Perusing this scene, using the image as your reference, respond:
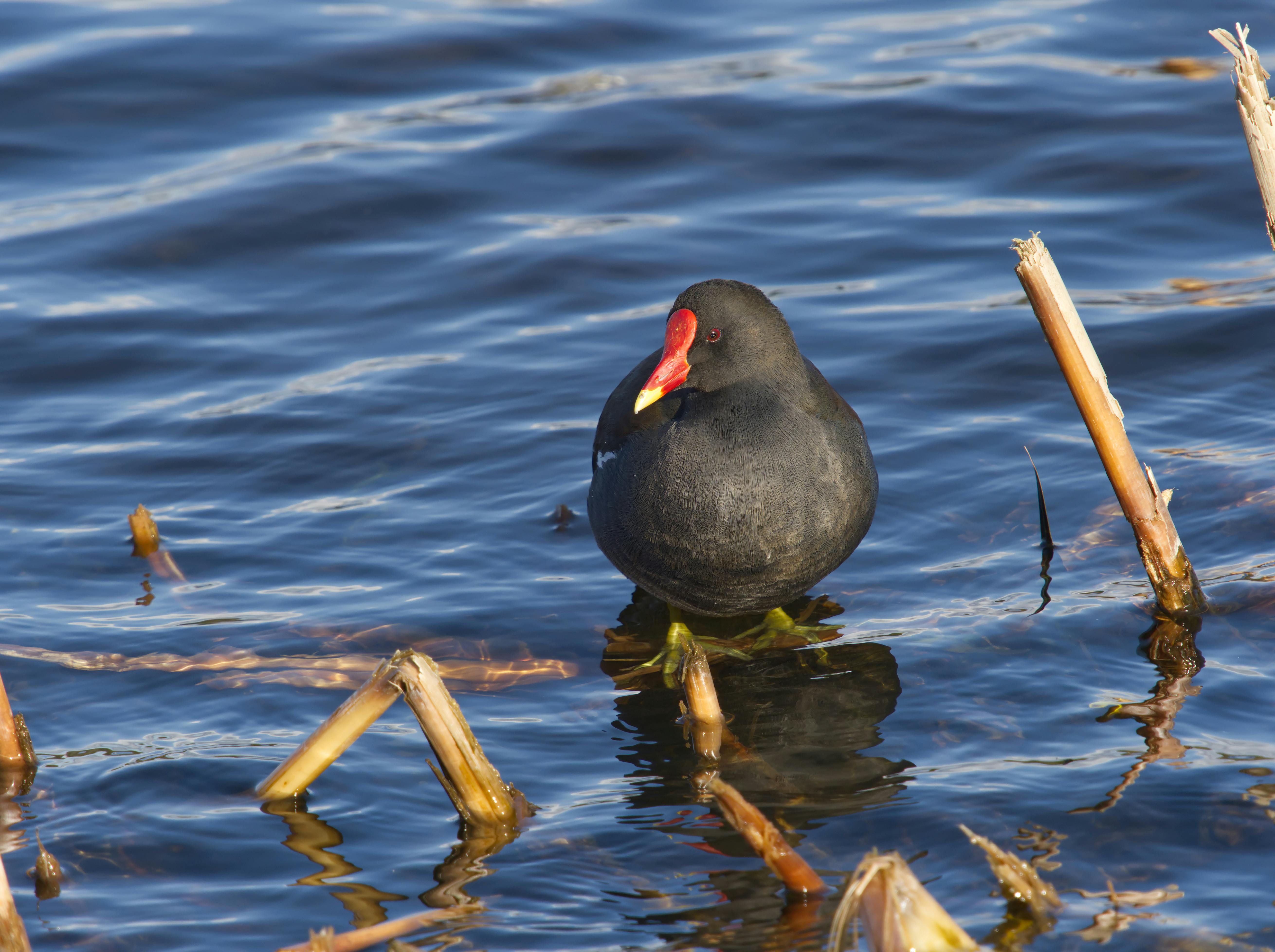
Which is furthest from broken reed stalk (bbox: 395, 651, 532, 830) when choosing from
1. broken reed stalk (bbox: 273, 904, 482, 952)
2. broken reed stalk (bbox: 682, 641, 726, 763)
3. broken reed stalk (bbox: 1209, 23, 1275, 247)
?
broken reed stalk (bbox: 1209, 23, 1275, 247)

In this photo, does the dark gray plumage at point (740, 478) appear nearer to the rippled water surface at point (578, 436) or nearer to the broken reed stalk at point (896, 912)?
the rippled water surface at point (578, 436)

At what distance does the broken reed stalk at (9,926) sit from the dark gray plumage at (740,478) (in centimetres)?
230

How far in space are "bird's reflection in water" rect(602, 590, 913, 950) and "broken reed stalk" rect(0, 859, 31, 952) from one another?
141cm

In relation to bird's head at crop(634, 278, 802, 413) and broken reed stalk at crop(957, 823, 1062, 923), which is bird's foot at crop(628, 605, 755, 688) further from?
broken reed stalk at crop(957, 823, 1062, 923)

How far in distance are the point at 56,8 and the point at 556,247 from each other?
6.21 meters

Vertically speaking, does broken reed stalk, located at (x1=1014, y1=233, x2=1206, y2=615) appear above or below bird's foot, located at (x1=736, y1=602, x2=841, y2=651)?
above

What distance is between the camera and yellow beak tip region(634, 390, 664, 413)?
456cm

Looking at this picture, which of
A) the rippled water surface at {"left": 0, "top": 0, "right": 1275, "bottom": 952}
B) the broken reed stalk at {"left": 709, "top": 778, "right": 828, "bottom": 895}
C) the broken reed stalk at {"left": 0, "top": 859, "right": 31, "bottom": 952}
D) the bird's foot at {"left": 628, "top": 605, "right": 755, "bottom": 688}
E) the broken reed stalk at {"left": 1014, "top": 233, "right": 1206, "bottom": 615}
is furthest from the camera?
the bird's foot at {"left": 628, "top": 605, "right": 755, "bottom": 688}

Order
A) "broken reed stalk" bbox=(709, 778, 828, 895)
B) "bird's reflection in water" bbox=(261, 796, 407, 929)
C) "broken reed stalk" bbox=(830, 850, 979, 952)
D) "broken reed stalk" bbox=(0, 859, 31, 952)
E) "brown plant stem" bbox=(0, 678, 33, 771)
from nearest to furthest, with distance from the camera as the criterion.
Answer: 1. "broken reed stalk" bbox=(830, 850, 979, 952)
2. "broken reed stalk" bbox=(0, 859, 31, 952)
3. "broken reed stalk" bbox=(709, 778, 828, 895)
4. "bird's reflection in water" bbox=(261, 796, 407, 929)
5. "brown plant stem" bbox=(0, 678, 33, 771)

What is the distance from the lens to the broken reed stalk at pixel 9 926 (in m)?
2.92

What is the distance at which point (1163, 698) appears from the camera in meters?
4.34

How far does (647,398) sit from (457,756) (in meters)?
1.49

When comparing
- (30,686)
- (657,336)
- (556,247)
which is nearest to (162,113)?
(556,247)

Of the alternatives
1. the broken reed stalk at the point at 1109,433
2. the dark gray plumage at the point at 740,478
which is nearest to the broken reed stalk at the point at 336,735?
the dark gray plumage at the point at 740,478
